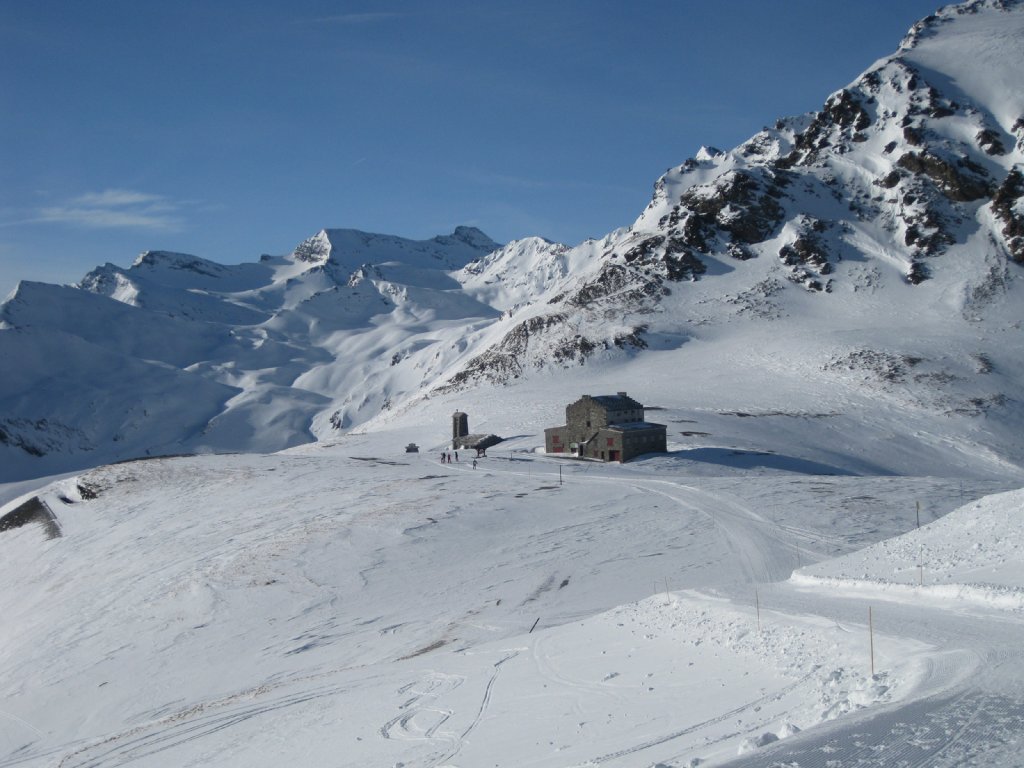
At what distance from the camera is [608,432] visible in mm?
63625

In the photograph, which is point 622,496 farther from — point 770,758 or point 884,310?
point 884,310

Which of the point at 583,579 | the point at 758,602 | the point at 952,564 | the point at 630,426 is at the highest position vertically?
the point at 630,426

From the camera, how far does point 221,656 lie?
1190 inches

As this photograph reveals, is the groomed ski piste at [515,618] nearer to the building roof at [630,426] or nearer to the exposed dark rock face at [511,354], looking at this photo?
the building roof at [630,426]

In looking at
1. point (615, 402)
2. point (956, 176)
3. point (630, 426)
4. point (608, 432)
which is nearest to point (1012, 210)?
point (956, 176)

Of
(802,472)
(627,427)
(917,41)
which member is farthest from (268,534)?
(917,41)

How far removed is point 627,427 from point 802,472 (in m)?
13.5

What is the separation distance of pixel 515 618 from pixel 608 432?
35893 millimetres

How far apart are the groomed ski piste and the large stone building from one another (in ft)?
8.46

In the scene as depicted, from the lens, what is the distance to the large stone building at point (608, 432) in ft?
207

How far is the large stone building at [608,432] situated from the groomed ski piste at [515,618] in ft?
8.46

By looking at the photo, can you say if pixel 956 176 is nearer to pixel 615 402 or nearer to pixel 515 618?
pixel 615 402

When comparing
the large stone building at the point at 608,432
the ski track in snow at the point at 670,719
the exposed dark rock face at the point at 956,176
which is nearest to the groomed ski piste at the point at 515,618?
the ski track in snow at the point at 670,719

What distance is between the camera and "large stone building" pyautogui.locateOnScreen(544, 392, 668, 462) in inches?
2489
